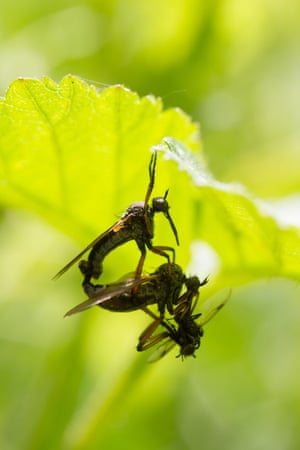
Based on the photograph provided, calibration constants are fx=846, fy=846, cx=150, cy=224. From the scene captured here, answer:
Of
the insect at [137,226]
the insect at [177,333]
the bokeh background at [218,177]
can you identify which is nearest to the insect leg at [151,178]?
the insect at [137,226]

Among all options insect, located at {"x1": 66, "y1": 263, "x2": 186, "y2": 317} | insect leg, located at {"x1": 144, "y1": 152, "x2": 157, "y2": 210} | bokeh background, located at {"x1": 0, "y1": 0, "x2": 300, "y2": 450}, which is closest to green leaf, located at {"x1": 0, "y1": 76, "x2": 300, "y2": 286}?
insect leg, located at {"x1": 144, "y1": 152, "x2": 157, "y2": 210}

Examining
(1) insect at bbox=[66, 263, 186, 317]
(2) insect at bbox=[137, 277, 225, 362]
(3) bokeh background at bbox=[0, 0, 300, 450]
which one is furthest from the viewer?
(3) bokeh background at bbox=[0, 0, 300, 450]

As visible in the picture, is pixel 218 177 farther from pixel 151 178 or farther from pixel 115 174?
pixel 151 178

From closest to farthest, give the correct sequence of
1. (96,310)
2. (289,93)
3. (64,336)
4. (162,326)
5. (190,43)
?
(162,326), (96,310), (190,43), (64,336), (289,93)

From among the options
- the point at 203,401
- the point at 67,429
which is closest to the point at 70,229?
the point at 67,429

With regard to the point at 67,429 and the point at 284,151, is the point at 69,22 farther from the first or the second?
the point at 67,429

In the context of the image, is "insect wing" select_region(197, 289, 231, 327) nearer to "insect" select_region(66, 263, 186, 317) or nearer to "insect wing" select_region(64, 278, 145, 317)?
"insect" select_region(66, 263, 186, 317)

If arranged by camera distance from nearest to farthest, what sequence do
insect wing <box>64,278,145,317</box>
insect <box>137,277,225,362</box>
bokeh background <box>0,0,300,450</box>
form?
1. insect wing <box>64,278,145,317</box>
2. insect <box>137,277,225,362</box>
3. bokeh background <box>0,0,300,450</box>
